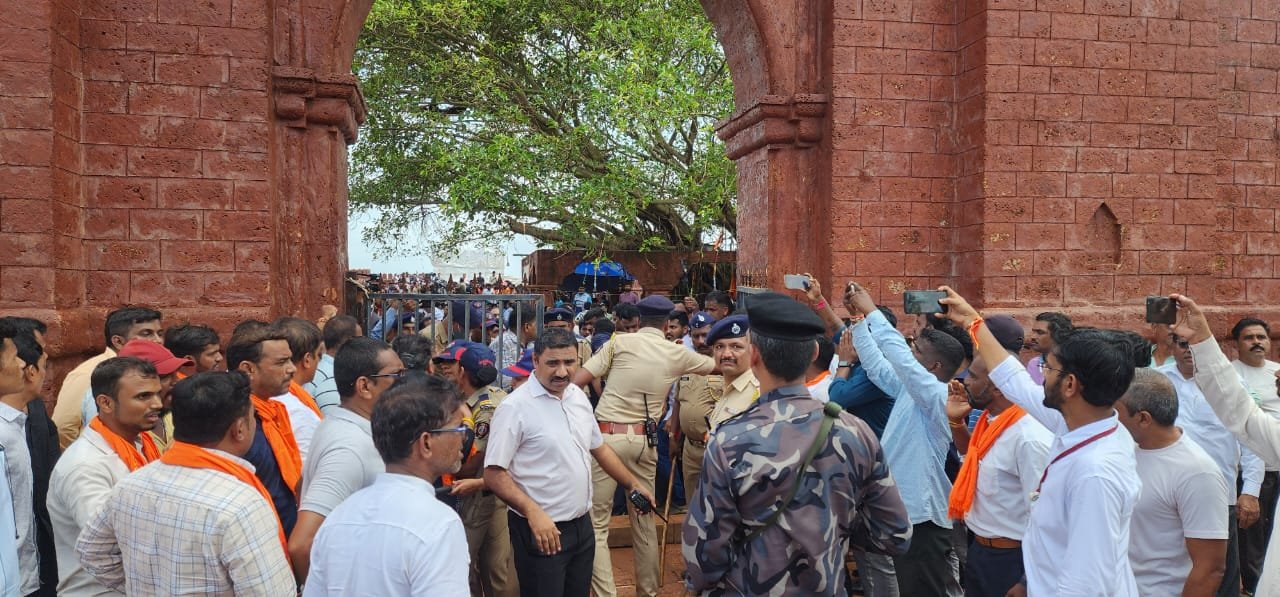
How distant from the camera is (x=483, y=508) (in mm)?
4566

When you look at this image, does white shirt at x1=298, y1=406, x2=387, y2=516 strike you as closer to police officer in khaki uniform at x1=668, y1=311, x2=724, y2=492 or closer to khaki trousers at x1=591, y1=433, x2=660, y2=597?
khaki trousers at x1=591, y1=433, x2=660, y2=597

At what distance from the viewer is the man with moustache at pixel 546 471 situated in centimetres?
400

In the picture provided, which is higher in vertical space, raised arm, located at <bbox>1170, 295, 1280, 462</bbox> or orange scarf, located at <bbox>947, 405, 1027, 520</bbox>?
raised arm, located at <bbox>1170, 295, 1280, 462</bbox>

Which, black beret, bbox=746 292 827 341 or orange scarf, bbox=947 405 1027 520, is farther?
orange scarf, bbox=947 405 1027 520

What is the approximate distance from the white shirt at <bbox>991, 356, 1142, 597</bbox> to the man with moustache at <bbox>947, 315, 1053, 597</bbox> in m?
0.63

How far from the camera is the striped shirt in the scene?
2.41 metres

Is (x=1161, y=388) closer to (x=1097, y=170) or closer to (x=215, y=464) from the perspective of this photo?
(x=215, y=464)

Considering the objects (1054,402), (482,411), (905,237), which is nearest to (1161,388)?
(1054,402)

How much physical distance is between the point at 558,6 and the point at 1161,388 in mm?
13480

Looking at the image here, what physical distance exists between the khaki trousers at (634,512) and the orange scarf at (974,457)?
1885 mm

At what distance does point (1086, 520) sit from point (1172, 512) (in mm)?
784

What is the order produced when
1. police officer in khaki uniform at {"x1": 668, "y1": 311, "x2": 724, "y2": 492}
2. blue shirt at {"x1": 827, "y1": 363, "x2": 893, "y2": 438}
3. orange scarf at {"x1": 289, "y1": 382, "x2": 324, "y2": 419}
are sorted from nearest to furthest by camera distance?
1. orange scarf at {"x1": 289, "y1": 382, "x2": 324, "y2": 419}
2. blue shirt at {"x1": 827, "y1": 363, "x2": 893, "y2": 438}
3. police officer in khaki uniform at {"x1": 668, "y1": 311, "x2": 724, "y2": 492}

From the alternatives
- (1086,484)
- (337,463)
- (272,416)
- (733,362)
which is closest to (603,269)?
(733,362)

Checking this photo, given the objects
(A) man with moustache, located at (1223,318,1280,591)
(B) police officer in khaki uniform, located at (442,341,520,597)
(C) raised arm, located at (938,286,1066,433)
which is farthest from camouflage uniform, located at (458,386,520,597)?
(A) man with moustache, located at (1223,318,1280,591)
